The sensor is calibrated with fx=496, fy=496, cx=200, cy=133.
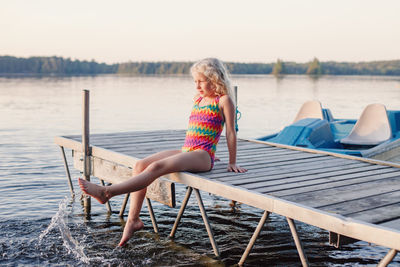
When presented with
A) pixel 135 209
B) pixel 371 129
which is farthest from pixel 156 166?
pixel 371 129

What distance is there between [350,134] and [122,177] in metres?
5.72

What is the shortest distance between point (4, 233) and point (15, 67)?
3138 inches

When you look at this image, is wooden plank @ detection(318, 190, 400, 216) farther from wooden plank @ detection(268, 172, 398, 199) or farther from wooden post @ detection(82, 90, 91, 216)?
wooden post @ detection(82, 90, 91, 216)

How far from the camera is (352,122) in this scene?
12.2m

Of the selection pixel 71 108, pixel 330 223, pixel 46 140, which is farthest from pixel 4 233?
pixel 71 108

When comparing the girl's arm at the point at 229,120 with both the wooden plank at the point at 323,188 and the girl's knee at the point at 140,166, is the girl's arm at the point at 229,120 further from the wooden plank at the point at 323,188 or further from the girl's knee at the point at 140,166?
the girl's knee at the point at 140,166

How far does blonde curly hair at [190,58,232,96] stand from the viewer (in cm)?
567

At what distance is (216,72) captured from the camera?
5.68m

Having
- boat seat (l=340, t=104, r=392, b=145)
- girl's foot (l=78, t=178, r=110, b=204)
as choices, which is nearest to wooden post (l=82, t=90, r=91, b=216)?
girl's foot (l=78, t=178, r=110, b=204)

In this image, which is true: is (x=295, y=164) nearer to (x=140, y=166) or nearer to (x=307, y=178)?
(x=307, y=178)

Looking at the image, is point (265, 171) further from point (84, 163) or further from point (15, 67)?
point (15, 67)

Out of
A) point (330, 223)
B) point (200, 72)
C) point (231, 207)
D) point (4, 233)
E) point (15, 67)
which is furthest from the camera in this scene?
point (15, 67)

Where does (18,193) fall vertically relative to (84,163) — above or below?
below

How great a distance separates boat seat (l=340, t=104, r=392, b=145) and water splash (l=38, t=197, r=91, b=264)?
575 cm
